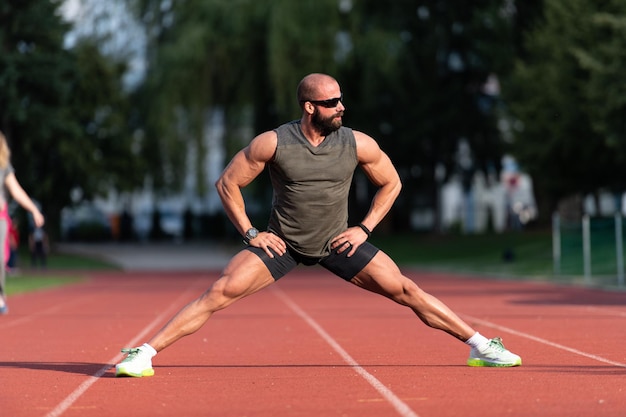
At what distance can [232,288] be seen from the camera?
873cm

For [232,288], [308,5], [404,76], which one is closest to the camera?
[232,288]

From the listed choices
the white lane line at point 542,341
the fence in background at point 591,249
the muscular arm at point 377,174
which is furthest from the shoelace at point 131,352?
the fence in background at point 591,249

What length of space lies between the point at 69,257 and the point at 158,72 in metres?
9.60

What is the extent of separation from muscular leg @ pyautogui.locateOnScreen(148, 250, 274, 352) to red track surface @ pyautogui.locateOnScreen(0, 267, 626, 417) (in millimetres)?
356

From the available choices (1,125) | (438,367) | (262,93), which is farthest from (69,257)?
(438,367)

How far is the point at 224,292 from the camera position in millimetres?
8773

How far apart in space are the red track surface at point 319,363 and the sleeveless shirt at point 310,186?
39.6 inches

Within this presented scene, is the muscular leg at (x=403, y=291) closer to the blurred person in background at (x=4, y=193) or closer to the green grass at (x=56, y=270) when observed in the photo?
the blurred person in background at (x=4, y=193)

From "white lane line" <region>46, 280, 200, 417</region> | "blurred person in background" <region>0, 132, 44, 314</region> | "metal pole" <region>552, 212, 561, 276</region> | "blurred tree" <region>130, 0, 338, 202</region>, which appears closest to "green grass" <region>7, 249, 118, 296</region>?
"blurred tree" <region>130, 0, 338, 202</region>

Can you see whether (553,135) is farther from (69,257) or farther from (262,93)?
(69,257)

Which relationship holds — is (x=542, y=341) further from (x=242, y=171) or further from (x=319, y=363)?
→ (x=242, y=171)

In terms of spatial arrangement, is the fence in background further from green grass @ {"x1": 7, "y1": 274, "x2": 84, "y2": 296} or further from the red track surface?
green grass @ {"x1": 7, "y1": 274, "x2": 84, "y2": 296}

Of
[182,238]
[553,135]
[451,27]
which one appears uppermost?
[451,27]

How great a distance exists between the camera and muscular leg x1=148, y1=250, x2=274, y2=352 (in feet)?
28.7
